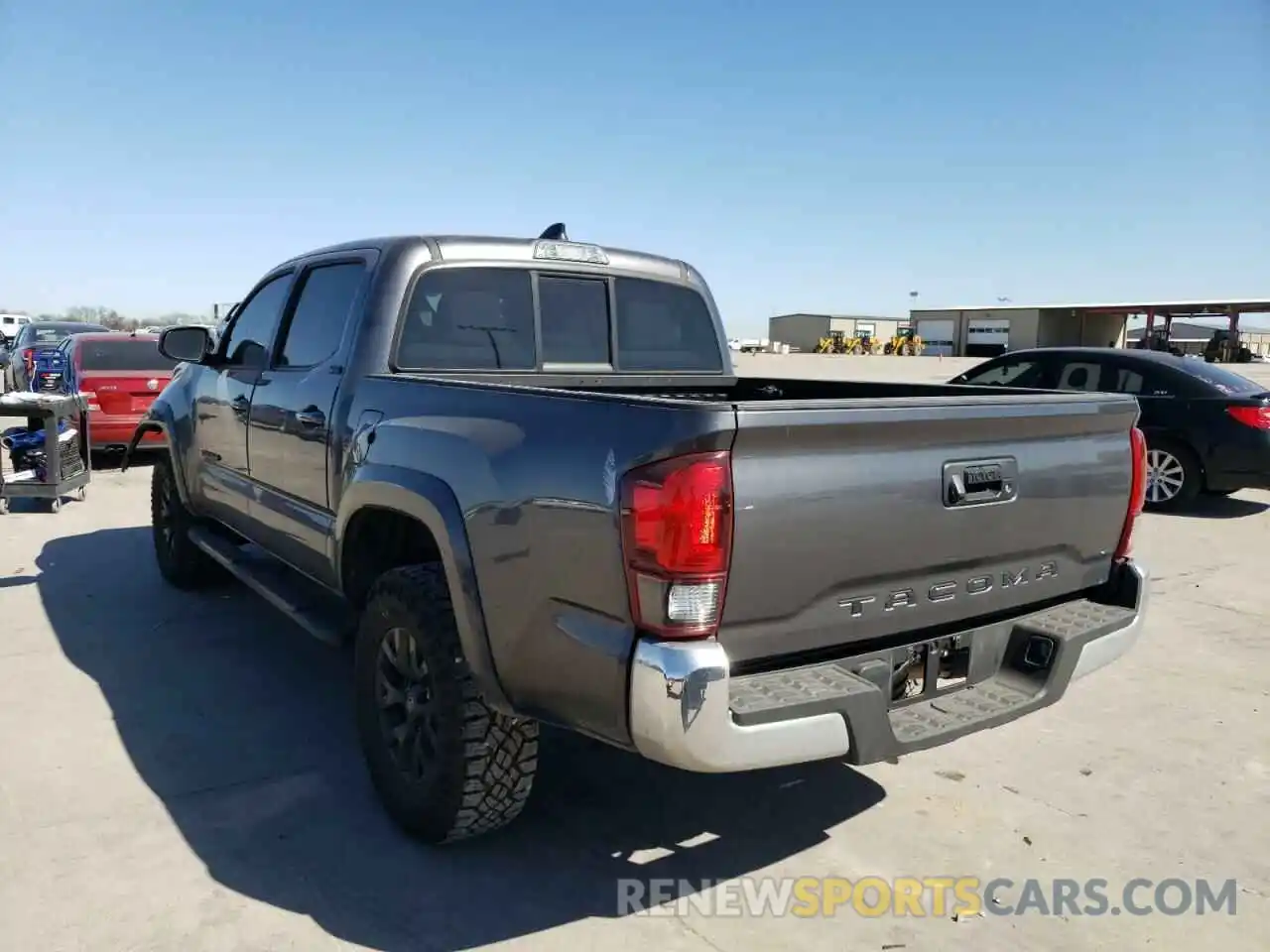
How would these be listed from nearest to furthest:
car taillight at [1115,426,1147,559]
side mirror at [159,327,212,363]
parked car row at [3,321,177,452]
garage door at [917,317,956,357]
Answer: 1. car taillight at [1115,426,1147,559]
2. side mirror at [159,327,212,363]
3. parked car row at [3,321,177,452]
4. garage door at [917,317,956,357]

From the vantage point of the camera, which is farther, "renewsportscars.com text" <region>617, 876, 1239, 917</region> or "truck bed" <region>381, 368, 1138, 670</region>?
"renewsportscars.com text" <region>617, 876, 1239, 917</region>

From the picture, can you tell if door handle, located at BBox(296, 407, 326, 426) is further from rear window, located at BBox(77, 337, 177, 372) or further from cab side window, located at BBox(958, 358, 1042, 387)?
rear window, located at BBox(77, 337, 177, 372)

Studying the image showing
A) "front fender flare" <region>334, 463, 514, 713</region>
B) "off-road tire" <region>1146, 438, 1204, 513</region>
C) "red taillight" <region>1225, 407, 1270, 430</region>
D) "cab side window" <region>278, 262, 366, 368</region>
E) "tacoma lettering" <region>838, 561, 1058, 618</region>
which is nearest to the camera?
"tacoma lettering" <region>838, 561, 1058, 618</region>

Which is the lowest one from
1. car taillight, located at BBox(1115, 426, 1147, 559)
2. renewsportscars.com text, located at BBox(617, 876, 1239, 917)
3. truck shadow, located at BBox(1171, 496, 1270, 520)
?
truck shadow, located at BBox(1171, 496, 1270, 520)

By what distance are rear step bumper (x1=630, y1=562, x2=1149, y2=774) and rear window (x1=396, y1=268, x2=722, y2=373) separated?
2.00m

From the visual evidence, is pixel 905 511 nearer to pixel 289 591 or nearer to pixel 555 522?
pixel 555 522

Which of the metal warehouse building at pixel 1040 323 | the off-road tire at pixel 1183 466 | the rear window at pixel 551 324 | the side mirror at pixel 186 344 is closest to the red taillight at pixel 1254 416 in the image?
the off-road tire at pixel 1183 466

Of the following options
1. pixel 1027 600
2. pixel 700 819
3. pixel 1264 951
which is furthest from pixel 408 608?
pixel 1264 951

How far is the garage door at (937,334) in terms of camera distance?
237 ft

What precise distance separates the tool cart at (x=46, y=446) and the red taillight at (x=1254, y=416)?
988cm

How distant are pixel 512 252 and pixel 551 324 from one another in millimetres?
351

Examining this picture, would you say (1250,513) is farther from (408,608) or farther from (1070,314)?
(1070,314)

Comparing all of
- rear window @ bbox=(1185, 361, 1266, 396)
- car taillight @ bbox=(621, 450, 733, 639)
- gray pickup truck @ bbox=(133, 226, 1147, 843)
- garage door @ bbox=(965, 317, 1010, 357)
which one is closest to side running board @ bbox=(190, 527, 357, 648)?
gray pickup truck @ bbox=(133, 226, 1147, 843)

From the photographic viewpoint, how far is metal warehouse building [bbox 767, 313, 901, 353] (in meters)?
87.8
